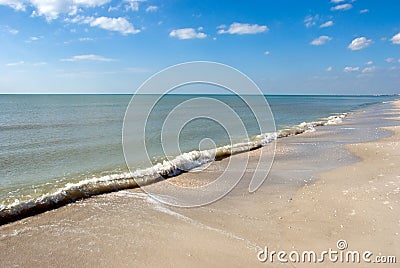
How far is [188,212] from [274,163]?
6.87m

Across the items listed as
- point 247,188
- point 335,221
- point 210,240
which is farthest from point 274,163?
point 210,240

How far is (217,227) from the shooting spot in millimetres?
6801

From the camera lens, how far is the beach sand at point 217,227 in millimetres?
5590

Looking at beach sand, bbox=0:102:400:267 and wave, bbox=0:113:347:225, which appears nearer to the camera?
beach sand, bbox=0:102:400:267

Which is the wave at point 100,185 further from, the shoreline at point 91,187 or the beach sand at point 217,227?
the beach sand at point 217,227

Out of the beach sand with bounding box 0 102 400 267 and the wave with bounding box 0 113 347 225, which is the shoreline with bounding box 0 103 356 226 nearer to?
the wave with bounding box 0 113 347 225

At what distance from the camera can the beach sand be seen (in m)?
5.59

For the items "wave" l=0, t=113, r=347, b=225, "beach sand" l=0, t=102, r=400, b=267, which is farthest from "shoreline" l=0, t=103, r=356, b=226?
"beach sand" l=0, t=102, r=400, b=267

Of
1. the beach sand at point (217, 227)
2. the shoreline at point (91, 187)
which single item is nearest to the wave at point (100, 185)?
the shoreline at point (91, 187)

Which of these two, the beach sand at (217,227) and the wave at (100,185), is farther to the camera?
the wave at (100,185)

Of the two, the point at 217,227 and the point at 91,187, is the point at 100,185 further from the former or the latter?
the point at 217,227

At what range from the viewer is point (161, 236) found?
6355 millimetres

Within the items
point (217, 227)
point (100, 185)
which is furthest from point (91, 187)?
point (217, 227)

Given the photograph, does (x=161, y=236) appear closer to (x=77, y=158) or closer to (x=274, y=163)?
(x=274, y=163)
